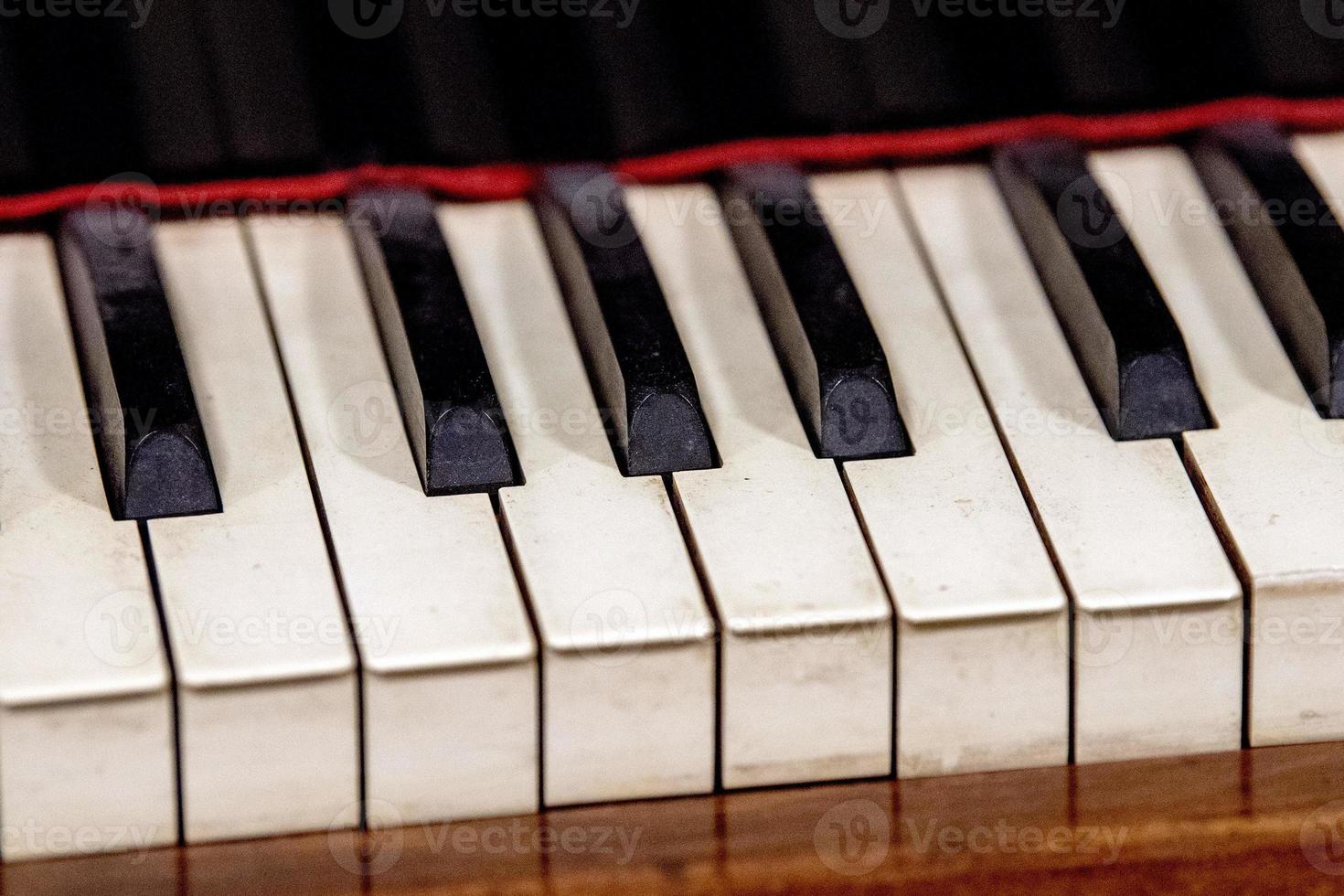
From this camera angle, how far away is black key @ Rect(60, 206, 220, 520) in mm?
1095

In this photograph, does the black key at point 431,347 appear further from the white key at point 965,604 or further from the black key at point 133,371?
the white key at point 965,604

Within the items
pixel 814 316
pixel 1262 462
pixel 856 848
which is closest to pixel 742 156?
pixel 814 316

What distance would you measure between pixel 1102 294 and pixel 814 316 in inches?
8.2

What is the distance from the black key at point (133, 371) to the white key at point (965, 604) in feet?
1.38

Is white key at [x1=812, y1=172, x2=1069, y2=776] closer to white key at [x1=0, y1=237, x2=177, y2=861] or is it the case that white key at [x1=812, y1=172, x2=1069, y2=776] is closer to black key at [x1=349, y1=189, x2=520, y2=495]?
black key at [x1=349, y1=189, x2=520, y2=495]

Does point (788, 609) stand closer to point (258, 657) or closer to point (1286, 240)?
point (258, 657)

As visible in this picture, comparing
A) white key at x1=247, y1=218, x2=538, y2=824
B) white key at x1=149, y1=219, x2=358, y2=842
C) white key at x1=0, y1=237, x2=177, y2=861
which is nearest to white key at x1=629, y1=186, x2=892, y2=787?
white key at x1=247, y1=218, x2=538, y2=824

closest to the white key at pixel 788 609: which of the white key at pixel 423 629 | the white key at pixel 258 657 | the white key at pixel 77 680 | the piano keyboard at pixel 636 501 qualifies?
the piano keyboard at pixel 636 501

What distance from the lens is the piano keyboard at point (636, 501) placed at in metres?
1.03

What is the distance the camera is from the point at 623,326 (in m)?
1.22

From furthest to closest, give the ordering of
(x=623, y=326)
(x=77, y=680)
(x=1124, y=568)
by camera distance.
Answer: (x=623, y=326) < (x=1124, y=568) < (x=77, y=680)

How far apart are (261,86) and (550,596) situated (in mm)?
459

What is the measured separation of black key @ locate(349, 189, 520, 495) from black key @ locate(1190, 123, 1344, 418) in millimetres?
571

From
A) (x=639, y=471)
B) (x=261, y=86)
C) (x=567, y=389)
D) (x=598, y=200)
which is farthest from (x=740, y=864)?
(x=261, y=86)
